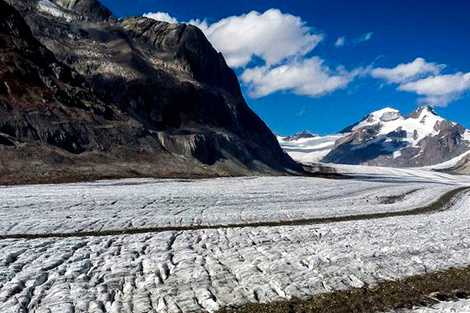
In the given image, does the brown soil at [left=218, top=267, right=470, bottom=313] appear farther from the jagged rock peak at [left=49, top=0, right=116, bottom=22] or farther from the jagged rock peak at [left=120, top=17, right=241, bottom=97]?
the jagged rock peak at [left=49, top=0, right=116, bottom=22]

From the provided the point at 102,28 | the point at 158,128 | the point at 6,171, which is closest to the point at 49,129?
the point at 6,171

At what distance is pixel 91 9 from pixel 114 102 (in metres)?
65.1

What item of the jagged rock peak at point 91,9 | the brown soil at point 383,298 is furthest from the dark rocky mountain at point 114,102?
the brown soil at point 383,298

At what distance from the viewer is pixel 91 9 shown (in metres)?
160

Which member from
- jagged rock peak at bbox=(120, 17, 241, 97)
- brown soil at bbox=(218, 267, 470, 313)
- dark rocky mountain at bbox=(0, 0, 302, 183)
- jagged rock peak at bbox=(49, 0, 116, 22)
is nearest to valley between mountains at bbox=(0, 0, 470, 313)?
brown soil at bbox=(218, 267, 470, 313)

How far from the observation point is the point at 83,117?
84125mm

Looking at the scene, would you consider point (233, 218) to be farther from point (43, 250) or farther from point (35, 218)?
point (43, 250)

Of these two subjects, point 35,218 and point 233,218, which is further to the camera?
point 233,218

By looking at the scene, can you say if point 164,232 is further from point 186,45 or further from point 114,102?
point 186,45

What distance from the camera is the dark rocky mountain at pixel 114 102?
7162 centimetres

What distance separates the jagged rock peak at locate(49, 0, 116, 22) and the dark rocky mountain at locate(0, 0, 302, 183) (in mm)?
370

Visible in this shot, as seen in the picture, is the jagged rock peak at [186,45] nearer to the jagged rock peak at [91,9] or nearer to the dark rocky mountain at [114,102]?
the dark rocky mountain at [114,102]

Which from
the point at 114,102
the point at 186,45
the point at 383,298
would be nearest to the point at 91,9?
the point at 186,45

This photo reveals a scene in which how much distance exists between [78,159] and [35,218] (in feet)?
150
